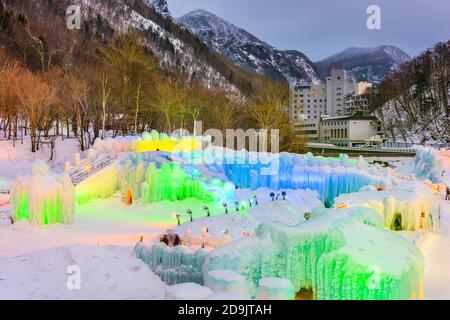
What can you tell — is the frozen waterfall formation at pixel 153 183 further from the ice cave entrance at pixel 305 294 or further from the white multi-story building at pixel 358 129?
the white multi-story building at pixel 358 129

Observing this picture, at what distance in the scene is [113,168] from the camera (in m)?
29.8

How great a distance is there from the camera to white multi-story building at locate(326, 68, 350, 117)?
137 metres

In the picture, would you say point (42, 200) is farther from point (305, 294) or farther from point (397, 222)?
point (397, 222)

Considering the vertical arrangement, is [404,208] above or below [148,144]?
below

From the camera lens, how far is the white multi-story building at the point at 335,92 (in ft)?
450

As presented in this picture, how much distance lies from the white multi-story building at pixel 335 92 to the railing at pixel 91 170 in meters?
114

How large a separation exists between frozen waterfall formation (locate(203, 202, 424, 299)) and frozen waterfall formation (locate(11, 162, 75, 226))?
37.9ft

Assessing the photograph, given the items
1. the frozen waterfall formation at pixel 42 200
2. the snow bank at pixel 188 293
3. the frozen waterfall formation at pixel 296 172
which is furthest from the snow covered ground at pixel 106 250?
the frozen waterfall formation at pixel 296 172

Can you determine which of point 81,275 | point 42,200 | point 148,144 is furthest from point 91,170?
point 81,275

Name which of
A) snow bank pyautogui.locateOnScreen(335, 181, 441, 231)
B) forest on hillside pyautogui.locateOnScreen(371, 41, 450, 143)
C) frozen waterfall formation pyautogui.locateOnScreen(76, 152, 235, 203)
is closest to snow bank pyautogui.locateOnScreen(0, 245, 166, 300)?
snow bank pyautogui.locateOnScreen(335, 181, 441, 231)

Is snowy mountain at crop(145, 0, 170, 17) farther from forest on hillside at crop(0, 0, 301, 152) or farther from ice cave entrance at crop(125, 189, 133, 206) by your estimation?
ice cave entrance at crop(125, 189, 133, 206)

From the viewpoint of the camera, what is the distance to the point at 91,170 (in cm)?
2944

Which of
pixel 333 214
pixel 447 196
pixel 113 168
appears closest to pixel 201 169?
pixel 113 168

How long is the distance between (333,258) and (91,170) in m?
21.8
